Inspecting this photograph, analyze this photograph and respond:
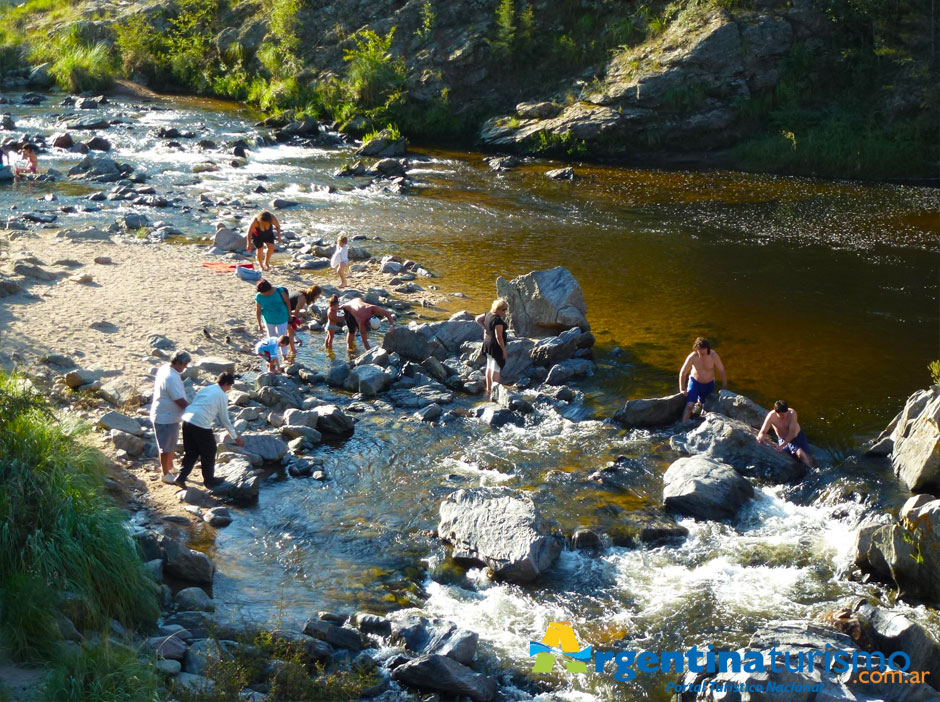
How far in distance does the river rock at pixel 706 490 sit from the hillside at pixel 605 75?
22.6m

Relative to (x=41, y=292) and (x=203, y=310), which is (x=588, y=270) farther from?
(x=41, y=292)

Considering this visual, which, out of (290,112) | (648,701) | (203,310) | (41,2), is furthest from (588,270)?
(41,2)

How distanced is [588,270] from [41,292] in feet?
39.7

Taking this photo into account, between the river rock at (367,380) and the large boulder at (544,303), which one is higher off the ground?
the large boulder at (544,303)

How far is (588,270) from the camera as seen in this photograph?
22.2m

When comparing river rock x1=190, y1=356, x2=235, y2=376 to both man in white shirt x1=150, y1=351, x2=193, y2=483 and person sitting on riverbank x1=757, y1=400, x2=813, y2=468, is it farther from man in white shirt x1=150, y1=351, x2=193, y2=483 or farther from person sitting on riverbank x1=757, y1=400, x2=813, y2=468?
person sitting on riverbank x1=757, y1=400, x2=813, y2=468

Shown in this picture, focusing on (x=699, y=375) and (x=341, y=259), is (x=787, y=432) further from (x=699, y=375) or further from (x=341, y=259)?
(x=341, y=259)

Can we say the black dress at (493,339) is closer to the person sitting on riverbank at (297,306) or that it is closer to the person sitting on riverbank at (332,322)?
the person sitting on riverbank at (332,322)

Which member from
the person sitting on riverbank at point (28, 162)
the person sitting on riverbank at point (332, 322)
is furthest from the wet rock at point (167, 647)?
the person sitting on riverbank at point (28, 162)

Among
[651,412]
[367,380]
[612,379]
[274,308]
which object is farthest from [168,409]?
[612,379]

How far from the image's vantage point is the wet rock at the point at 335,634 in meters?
9.07

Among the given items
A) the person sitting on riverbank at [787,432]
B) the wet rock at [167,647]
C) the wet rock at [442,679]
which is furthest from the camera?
the person sitting on riverbank at [787,432]

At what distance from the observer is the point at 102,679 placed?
7.20 meters

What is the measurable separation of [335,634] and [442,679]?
1275 millimetres
